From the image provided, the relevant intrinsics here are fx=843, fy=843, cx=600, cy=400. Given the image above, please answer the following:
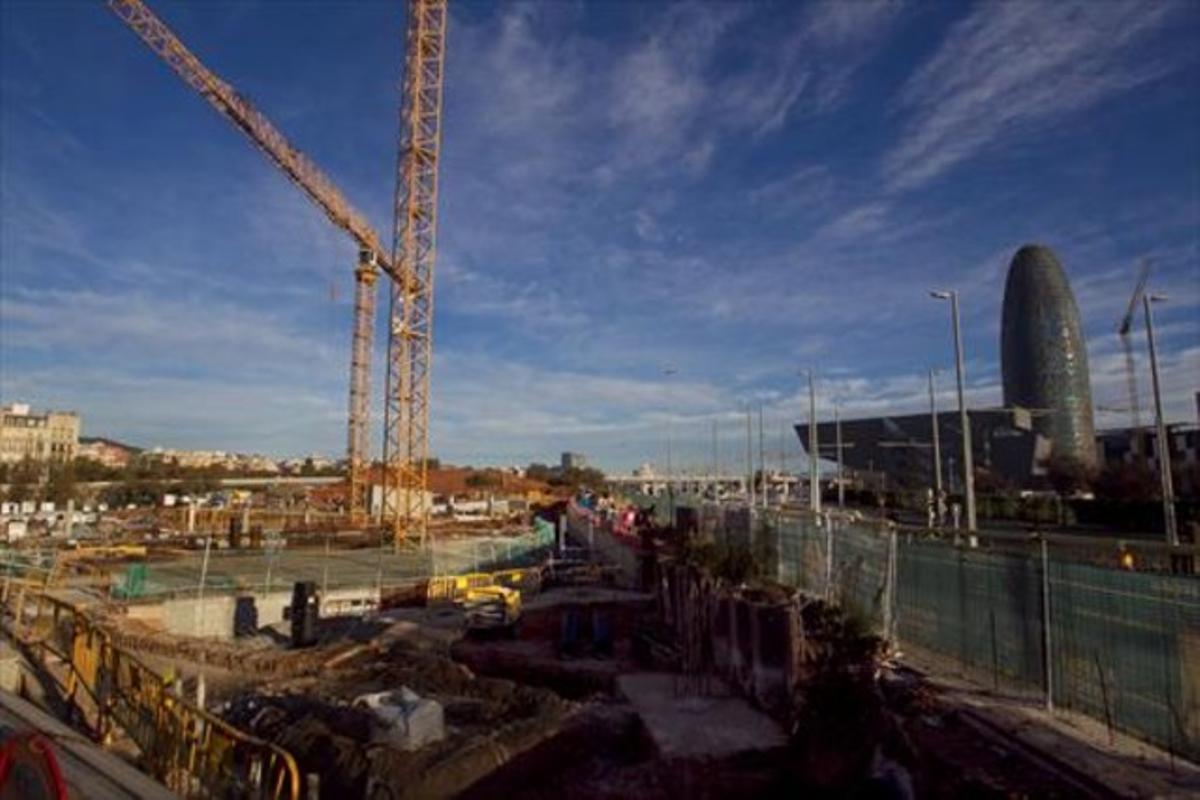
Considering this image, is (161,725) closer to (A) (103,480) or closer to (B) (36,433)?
(A) (103,480)

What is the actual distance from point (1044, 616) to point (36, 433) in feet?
614

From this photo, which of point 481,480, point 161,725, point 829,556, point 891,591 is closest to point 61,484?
point 481,480

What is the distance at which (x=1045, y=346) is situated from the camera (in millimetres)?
129000

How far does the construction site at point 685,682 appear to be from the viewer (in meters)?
7.52

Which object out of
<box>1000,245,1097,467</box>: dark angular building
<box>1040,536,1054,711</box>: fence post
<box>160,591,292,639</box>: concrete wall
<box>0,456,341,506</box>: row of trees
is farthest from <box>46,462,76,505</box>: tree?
<box>1000,245,1097,467</box>: dark angular building

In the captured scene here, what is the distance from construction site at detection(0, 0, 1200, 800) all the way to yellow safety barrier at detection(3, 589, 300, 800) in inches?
1.6

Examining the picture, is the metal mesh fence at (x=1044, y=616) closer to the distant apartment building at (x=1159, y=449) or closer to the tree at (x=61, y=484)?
the distant apartment building at (x=1159, y=449)

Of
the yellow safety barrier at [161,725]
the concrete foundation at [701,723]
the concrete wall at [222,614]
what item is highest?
the yellow safety barrier at [161,725]

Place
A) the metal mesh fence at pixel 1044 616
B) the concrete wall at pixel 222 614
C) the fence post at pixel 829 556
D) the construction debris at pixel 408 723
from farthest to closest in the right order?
the concrete wall at pixel 222 614, the fence post at pixel 829 556, the construction debris at pixel 408 723, the metal mesh fence at pixel 1044 616

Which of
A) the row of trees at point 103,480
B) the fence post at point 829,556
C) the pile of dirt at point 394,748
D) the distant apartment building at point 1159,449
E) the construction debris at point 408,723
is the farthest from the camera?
the row of trees at point 103,480

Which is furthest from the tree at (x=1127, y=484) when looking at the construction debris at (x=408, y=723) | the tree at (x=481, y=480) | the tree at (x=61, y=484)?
the tree at (x=61, y=484)

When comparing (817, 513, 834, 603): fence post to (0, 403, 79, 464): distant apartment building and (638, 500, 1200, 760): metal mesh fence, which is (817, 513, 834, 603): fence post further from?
(0, 403, 79, 464): distant apartment building

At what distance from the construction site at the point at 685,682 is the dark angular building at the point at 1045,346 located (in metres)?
122

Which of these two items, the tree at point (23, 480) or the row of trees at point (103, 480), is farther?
the row of trees at point (103, 480)
